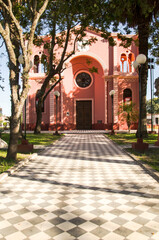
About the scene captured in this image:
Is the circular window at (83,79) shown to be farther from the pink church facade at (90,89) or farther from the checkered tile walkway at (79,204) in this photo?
the checkered tile walkway at (79,204)

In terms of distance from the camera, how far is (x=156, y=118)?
60.1 m

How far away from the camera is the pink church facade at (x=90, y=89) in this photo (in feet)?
72.0

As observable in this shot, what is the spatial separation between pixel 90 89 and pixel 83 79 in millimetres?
1334

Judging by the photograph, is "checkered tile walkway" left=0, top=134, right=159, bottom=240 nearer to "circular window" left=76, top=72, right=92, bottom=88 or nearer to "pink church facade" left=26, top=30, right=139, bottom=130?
"pink church facade" left=26, top=30, right=139, bottom=130

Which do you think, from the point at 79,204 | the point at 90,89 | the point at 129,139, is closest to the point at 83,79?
the point at 90,89

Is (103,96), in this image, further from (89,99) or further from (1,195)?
(1,195)

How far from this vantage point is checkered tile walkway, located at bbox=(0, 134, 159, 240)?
2.65 meters

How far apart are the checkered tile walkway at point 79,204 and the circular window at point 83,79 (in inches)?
733

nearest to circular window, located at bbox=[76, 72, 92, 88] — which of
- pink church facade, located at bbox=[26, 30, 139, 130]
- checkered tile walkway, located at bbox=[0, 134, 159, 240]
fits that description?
pink church facade, located at bbox=[26, 30, 139, 130]

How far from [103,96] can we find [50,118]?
581 centimetres

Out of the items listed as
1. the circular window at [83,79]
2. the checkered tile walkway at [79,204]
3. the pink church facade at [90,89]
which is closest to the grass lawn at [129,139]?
the checkered tile walkway at [79,204]

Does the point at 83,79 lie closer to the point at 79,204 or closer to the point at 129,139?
the point at 129,139

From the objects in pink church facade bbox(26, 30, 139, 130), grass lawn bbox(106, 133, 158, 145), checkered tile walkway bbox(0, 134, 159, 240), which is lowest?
checkered tile walkway bbox(0, 134, 159, 240)

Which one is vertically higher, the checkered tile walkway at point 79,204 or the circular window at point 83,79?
the circular window at point 83,79
